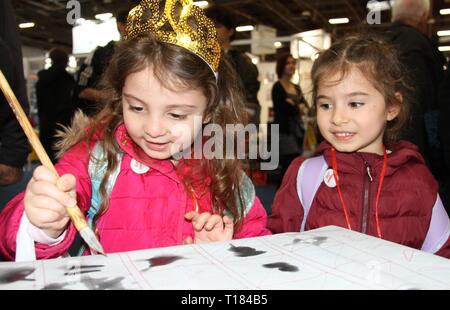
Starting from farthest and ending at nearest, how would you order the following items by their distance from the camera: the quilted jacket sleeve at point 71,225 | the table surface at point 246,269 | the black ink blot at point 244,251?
the quilted jacket sleeve at point 71,225 → the black ink blot at point 244,251 → the table surface at point 246,269

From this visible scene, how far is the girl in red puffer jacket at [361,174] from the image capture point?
1113 millimetres

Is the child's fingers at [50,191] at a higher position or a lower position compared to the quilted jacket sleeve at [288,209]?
higher

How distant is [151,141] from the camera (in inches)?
36.6

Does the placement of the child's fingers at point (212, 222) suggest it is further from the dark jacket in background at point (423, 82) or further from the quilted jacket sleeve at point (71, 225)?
the dark jacket in background at point (423, 82)


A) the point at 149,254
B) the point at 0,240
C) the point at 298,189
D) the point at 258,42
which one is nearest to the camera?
the point at 149,254

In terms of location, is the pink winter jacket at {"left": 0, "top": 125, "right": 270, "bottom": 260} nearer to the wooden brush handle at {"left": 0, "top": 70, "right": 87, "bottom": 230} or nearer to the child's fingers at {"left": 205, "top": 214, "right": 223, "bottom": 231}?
the child's fingers at {"left": 205, "top": 214, "right": 223, "bottom": 231}

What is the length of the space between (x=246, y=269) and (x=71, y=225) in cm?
40

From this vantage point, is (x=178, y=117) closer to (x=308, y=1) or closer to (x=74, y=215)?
(x=74, y=215)

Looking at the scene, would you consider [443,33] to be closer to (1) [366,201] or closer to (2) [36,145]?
(1) [366,201]

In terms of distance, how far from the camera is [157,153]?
0.96 metres

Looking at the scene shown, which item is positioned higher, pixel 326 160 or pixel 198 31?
pixel 198 31

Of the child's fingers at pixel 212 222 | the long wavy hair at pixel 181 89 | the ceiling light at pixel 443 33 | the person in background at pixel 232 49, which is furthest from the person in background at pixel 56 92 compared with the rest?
the ceiling light at pixel 443 33

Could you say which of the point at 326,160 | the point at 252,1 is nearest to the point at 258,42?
the point at 252,1
